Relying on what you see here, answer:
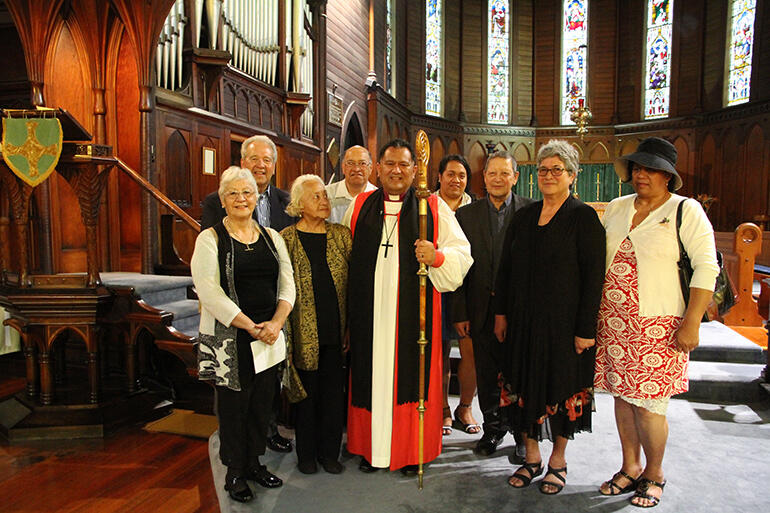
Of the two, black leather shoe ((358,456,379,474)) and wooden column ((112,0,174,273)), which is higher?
wooden column ((112,0,174,273))

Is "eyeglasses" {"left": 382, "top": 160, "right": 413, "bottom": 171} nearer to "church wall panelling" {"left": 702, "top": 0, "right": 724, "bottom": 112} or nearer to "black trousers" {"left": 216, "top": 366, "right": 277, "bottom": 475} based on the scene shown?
"black trousers" {"left": 216, "top": 366, "right": 277, "bottom": 475}

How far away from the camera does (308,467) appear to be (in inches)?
104

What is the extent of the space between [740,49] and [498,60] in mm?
5770

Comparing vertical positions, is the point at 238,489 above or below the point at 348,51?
below

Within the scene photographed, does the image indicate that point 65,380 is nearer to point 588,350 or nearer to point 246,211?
point 246,211

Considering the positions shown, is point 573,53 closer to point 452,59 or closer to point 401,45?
point 452,59

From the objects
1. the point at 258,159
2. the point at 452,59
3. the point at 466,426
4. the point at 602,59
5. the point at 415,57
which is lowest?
the point at 466,426

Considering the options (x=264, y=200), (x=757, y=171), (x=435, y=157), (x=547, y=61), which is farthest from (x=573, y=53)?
(x=264, y=200)

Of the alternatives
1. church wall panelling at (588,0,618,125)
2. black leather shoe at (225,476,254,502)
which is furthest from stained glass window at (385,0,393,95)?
black leather shoe at (225,476,254,502)

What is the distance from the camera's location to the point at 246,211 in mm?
2395

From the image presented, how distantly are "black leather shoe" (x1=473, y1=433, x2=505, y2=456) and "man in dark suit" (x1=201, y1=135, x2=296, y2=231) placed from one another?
170 cm

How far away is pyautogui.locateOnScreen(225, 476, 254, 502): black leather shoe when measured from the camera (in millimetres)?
2420

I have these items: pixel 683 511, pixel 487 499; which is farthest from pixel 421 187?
pixel 683 511

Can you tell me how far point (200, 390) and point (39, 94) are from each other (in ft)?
9.13
